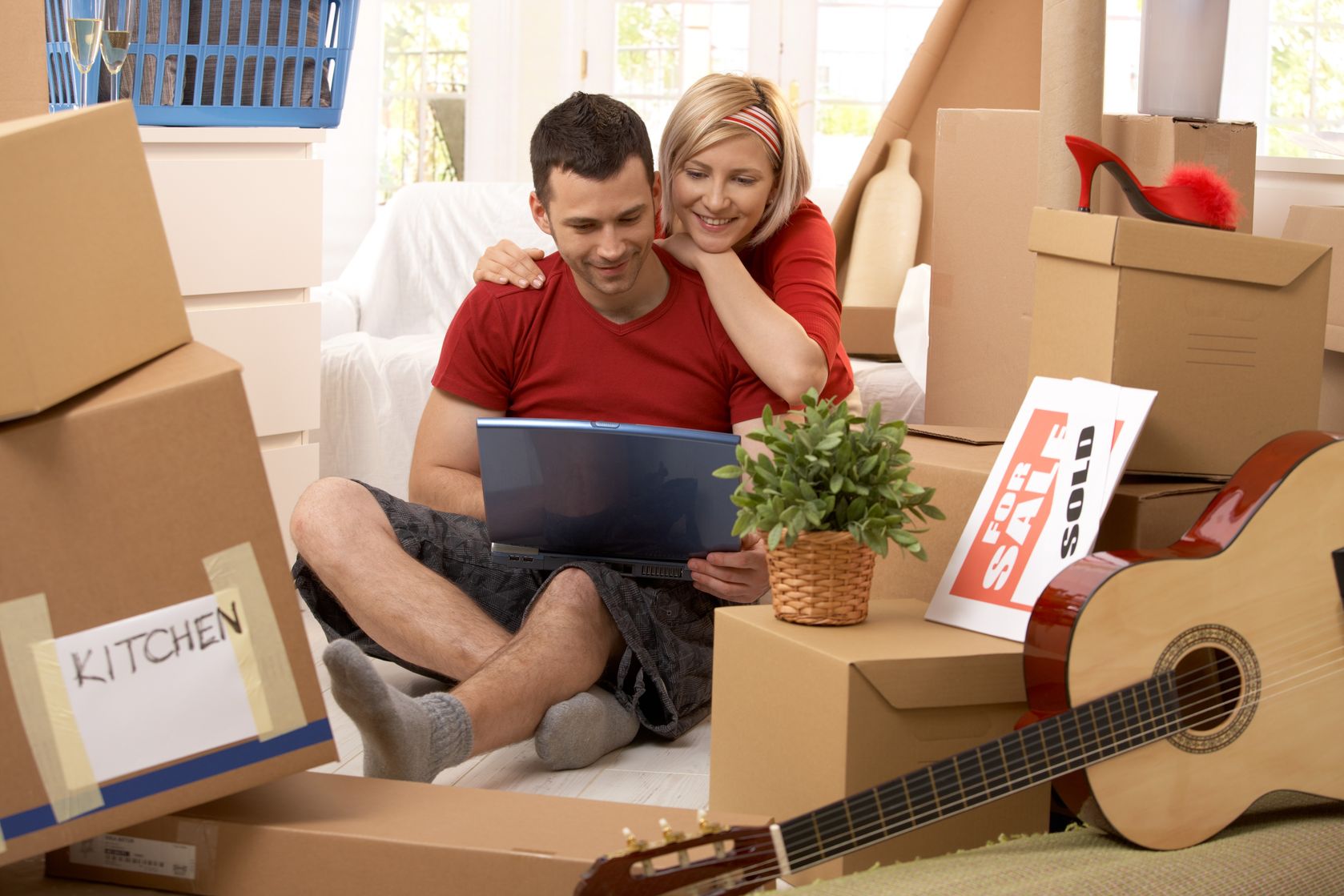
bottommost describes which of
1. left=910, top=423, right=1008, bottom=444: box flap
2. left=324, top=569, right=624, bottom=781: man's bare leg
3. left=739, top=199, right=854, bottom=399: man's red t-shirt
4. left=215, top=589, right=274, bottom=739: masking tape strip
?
left=324, top=569, right=624, bottom=781: man's bare leg

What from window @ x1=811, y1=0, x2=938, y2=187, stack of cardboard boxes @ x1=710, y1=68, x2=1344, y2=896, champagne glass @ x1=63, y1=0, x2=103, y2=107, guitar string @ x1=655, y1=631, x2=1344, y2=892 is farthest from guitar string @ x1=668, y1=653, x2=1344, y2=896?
window @ x1=811, y1=0, x2=938, y2=187

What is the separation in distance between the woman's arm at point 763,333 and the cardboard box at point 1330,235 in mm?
791

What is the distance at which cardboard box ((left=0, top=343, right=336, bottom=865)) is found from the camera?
43.1 inches

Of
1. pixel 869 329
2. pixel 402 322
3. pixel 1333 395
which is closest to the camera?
pixel 1333 395

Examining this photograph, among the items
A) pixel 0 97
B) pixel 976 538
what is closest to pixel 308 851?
pixel 976 538

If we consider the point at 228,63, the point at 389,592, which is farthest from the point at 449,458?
the point at 228,63

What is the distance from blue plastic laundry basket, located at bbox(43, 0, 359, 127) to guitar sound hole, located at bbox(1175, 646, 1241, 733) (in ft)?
6.01

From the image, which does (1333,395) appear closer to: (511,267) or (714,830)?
(511,267)

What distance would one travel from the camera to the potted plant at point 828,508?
137cm

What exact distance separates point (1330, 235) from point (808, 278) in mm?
781

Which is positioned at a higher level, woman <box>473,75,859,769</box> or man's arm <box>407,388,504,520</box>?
woman <box>473,75,859,769</box>

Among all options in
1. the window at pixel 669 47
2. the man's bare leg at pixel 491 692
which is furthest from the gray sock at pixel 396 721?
the window at pixel 669 47

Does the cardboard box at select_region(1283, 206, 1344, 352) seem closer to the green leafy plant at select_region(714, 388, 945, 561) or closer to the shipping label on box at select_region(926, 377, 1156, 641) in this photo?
the shipping label on box at select_region(926, 377, 1156, 641)

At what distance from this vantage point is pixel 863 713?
1.27 meters
